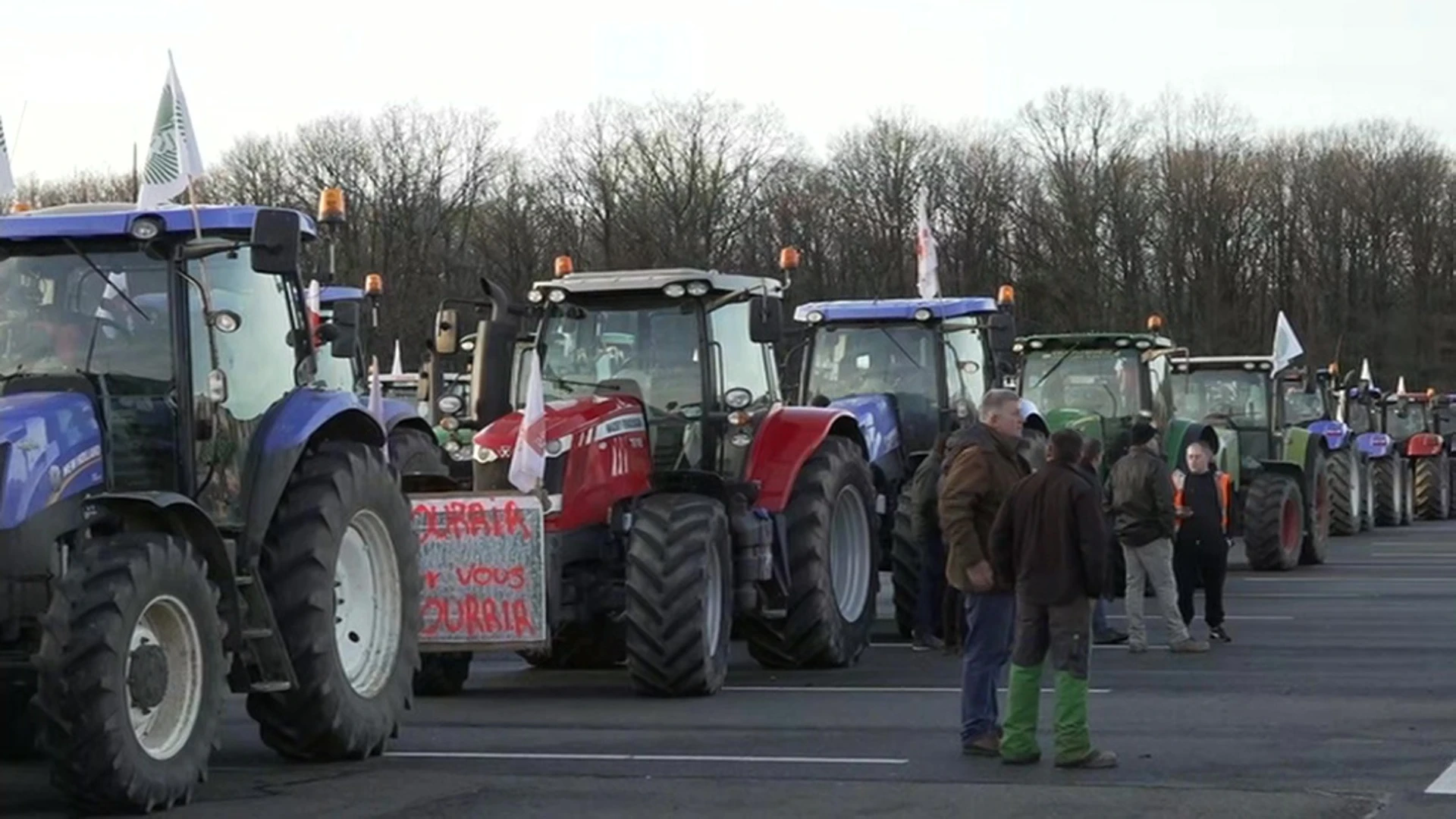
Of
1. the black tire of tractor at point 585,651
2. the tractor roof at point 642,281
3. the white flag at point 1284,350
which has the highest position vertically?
the tractor roof at point 642,281

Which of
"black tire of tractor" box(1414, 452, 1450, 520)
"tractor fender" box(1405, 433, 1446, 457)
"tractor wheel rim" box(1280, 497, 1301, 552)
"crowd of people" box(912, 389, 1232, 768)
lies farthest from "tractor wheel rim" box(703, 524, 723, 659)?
"black tire of tractor" box(1414, 452, 1450, 520)

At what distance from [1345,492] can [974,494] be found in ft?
77.6

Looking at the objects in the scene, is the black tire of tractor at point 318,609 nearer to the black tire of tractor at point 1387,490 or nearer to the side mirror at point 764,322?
the side mirror at point 764,322

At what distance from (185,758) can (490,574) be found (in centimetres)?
406

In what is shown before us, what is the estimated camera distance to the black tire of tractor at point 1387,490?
3953 cm

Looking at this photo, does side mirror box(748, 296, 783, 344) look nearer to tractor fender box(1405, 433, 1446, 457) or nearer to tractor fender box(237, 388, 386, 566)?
tractor fender box(237, 388, 386, 566)

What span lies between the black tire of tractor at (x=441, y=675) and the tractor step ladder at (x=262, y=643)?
4085 mm

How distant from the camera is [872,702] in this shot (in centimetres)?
1398

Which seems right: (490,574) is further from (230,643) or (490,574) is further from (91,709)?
(91,709)

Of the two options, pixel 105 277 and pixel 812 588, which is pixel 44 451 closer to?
pixel 105 277

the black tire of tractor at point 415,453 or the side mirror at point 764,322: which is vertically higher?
the side mirror at point 764,322

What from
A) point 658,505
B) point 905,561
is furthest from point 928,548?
point 658,505

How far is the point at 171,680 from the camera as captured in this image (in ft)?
32.0

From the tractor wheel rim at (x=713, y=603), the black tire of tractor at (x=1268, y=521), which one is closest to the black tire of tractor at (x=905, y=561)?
the tractor wheel rim at (x=713, y=603)
